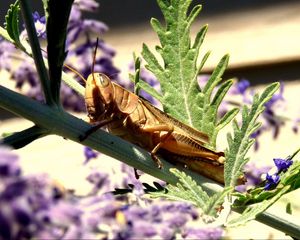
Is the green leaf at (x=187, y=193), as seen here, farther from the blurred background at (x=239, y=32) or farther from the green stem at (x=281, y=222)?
the blurred background at (x=239, y=32)

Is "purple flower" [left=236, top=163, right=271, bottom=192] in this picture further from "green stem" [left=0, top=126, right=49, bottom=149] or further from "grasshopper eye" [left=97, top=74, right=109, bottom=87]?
"green stem" [left=0, top=126, right=49, bottom=149]

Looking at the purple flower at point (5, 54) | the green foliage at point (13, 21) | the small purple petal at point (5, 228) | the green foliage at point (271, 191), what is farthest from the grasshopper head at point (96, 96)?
the purple flower at point (5, 54)

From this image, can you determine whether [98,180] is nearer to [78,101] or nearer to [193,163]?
[78,101]

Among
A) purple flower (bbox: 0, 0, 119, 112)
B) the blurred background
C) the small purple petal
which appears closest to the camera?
the small purple petal

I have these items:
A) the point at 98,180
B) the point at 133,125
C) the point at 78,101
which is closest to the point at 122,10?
the point at 78,101

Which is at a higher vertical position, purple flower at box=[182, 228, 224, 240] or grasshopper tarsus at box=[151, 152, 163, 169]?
purple flower at box=[182, 228, 224, 240]

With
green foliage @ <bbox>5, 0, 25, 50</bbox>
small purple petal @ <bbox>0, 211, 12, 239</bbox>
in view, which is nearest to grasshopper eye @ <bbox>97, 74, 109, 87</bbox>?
green foliage @ <bbox>5, 0, 25, 50</bbox>

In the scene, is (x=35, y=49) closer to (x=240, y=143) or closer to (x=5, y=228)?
(x=240, y=143)
